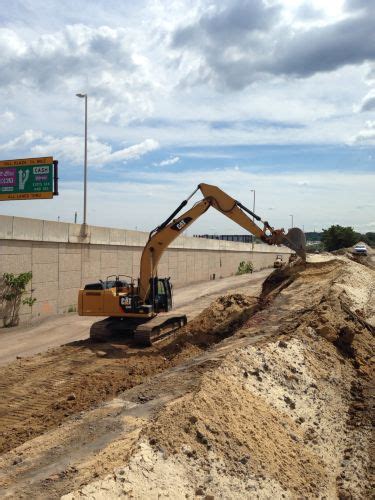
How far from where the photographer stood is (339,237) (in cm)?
8519

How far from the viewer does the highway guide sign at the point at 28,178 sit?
81.0 feet

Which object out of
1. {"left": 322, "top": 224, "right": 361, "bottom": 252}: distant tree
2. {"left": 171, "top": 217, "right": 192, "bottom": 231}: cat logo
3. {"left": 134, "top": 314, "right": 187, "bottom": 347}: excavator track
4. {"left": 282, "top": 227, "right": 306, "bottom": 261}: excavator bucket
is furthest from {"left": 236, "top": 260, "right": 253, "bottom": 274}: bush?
{"left": 171, "top": 217, "right": 192, "bottom": 231}: cat logo

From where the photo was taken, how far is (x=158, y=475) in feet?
18.8

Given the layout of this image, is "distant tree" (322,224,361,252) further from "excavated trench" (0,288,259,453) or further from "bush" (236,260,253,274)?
"excavated trench" (0,288,259,453)

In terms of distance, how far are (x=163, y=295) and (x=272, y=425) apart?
984 centimetres

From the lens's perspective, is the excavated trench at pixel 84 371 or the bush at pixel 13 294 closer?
the excavated trench at pixel 84 371

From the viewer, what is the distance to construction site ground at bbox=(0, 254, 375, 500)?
591cm

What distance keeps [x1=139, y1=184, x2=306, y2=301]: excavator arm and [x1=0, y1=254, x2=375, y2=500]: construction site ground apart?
230 cm

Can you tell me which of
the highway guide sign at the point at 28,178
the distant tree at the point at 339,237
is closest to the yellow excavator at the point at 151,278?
the highway guide sign at the point at 28,178

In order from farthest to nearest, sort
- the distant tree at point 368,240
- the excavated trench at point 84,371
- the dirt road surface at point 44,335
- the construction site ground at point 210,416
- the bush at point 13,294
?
1. the distant tree at point 368,240
2. the bush at point 13,294
3. the dirt road surface at point 44,335
4. the excavated trench at point 84,371
5. the construction site ground at point 210,416

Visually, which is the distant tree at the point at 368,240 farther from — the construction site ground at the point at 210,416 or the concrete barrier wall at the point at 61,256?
the construction site ground at the point at 210,416

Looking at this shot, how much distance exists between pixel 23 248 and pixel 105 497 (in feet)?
61.2

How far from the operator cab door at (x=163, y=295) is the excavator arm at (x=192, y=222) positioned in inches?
35.9

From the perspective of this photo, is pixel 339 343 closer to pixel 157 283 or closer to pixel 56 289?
pixel 157 283
